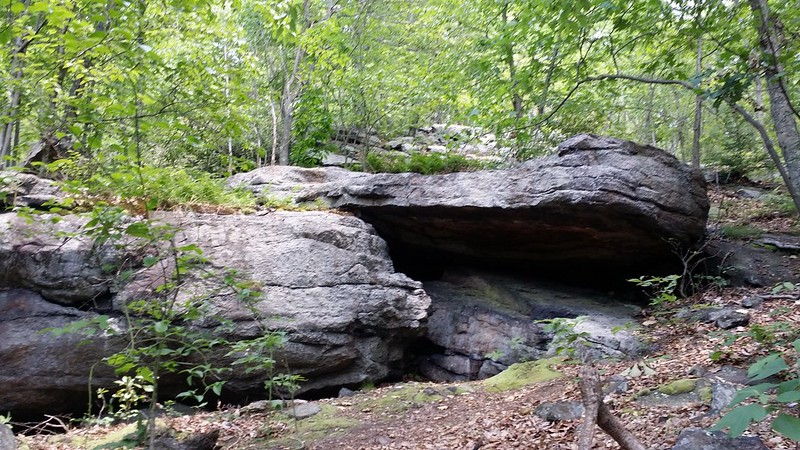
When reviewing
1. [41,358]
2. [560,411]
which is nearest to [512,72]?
[560,411]

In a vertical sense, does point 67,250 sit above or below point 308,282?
above

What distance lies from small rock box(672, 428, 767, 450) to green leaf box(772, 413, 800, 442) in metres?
1.47

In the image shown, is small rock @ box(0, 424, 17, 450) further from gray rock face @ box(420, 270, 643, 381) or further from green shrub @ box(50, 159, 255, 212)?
gray rock face @ box(420, 270, 643, 381)

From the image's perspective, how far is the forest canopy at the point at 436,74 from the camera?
6.03 m

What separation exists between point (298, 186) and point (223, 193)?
1595 mm

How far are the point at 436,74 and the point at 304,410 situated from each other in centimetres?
901

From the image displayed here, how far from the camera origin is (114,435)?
18.5 ft

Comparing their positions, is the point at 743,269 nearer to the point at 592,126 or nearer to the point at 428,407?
the point at 592,126

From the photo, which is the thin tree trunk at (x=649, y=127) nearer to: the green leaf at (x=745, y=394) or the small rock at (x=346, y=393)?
the small rock at (x=346, y=393)

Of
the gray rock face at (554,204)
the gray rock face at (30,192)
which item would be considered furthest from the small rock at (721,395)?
the gray rock face at (30,192)

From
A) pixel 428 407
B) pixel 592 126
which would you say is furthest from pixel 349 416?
pixel 592 126

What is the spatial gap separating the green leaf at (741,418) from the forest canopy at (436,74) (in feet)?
14.2

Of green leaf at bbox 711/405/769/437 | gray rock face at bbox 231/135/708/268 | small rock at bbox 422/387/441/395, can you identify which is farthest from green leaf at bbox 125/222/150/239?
gray rock face at bbox 231/135/708/268

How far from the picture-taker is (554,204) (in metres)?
7.99
